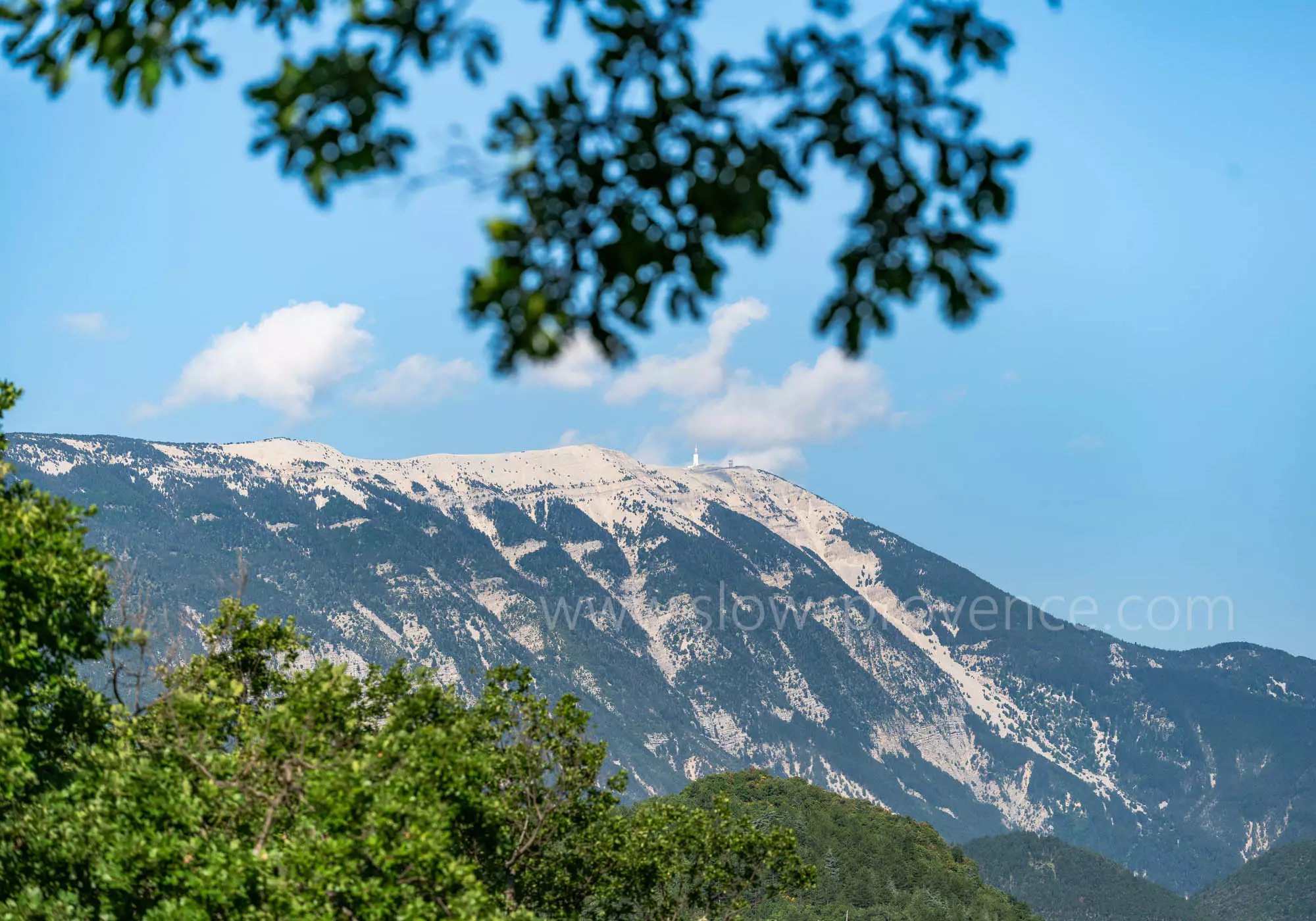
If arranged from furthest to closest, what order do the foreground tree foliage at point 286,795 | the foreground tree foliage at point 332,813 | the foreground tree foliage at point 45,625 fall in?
the foreground tree foliage at point 45,625, the foreground tree foliage at point 286,795, the foreground tree foliage at point 332,813

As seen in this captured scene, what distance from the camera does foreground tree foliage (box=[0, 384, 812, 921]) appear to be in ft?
59.7

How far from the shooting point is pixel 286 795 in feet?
69.9

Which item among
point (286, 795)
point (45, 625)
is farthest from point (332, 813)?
point (45, 625)

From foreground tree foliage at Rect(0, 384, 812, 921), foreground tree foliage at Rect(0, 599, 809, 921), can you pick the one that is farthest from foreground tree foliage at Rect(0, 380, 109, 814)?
foreground tree foliage at Rect(0, 599, 809, 921)

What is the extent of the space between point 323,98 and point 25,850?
19.0 meters

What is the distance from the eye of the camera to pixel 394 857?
18.0m

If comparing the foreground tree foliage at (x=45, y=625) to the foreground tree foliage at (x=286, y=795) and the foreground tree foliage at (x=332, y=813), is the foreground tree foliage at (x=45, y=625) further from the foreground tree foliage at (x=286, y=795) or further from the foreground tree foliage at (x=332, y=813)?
the foreground tree foliage at (x=332, y=813)

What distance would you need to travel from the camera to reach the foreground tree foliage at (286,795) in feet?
59.7

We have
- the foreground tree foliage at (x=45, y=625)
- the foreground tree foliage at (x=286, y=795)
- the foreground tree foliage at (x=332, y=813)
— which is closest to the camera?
the foreground tree foliage at (x=332, y=813)

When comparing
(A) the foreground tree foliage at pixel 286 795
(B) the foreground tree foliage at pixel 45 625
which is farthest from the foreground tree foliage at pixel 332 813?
(B) the foreground tree foliage at pixel 45 625

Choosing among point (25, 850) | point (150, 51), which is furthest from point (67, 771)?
point (150, 51)

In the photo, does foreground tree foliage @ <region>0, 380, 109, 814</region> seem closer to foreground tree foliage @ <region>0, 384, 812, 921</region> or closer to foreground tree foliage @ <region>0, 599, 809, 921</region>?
foreground tree foliage @ <region>0, 384, 812, 921</region>

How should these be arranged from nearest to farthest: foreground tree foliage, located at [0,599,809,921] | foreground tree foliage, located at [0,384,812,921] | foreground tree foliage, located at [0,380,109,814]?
1. foreground tree foliage, located at [0,599,809,921]
2. foreground tree foliage, located at [0,384,812,921]
3. foreground tree foliage, located at [0,380,109,814]

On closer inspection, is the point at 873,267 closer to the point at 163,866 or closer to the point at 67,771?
the point at 163,866
